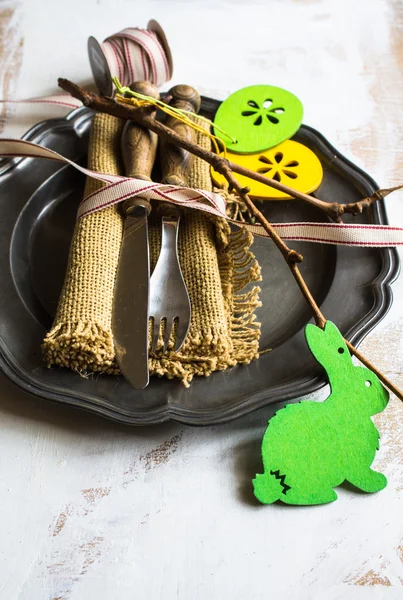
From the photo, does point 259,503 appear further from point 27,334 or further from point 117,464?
point 27,334

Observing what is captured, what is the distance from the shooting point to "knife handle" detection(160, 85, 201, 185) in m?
0.63

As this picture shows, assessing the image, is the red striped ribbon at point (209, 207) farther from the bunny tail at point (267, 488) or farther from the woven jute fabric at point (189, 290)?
the bunny tail at point (267, 488)

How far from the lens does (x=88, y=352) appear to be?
0.52 metres

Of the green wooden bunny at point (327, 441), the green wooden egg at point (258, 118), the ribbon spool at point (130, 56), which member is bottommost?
the green wooden bunny at point (327, 441)

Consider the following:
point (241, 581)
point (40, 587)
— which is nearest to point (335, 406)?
point (241, 581)

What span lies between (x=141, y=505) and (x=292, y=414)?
143 millimetres

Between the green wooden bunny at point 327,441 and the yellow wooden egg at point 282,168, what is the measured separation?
21 cm

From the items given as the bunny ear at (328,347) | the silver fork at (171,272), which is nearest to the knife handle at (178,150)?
the silver fork at (171,272)

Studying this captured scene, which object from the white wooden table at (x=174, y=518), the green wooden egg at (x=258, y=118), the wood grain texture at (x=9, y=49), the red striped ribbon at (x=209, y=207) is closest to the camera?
the white wooden table at (x=174, y=518)

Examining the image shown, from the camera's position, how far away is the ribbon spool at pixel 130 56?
726 millimetres

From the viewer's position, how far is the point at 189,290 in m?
0.57

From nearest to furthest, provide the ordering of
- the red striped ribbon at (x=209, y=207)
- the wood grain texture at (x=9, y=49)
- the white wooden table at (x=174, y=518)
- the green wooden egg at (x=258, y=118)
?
1. the white wooden table at (x=174, y=518)
2. the red striped ribbon at (x=209, y=207)
3. the green wooden egg at (x=258, y=118)
4. the wood grain texture at (x=9, y=49)

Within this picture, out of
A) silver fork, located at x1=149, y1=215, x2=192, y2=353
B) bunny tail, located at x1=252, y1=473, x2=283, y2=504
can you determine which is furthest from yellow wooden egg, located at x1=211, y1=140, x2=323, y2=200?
bunny tail, located at x1=252, y1=473, x2=283, y2=504

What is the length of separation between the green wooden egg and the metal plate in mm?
24
